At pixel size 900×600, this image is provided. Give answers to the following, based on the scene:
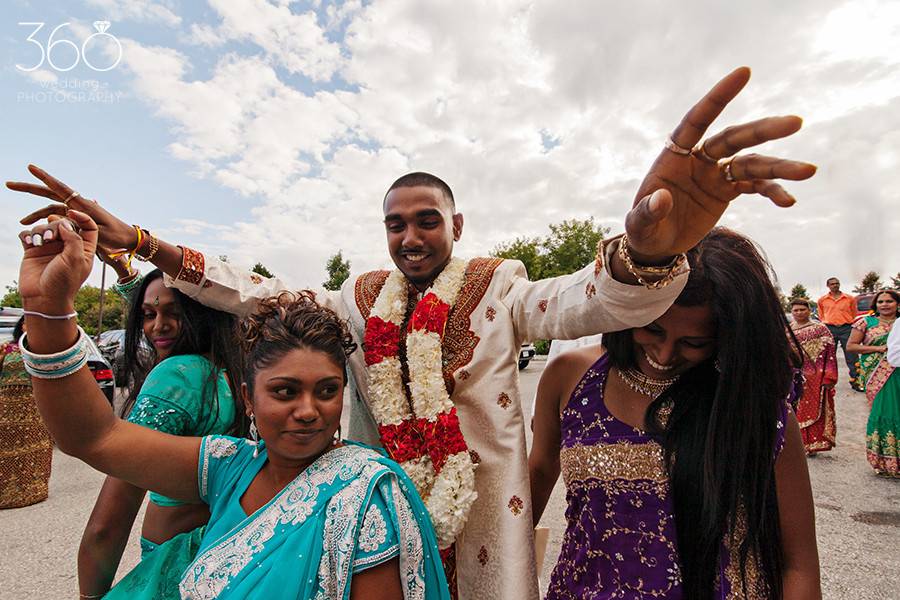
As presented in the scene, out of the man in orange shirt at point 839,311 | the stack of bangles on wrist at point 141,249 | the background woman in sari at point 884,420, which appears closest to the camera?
the stack of bangles on wrist at point 141,249

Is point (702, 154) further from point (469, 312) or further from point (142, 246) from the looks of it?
point (142, 246)

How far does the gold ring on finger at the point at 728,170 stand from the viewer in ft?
4.05

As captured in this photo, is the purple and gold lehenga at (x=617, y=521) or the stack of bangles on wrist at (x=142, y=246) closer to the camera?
the purple and gold lehenga at (x=617, y=521)

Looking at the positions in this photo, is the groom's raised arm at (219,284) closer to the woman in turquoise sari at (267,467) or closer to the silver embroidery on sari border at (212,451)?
the woman in turquoise sari at (267,467)

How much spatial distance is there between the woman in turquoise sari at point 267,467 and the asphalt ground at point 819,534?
8.30 feet

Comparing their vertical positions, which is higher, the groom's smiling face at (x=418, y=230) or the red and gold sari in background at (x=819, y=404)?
the groom's smiling face at (x=418, y=230)

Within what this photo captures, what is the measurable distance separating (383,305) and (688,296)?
44.4 inches

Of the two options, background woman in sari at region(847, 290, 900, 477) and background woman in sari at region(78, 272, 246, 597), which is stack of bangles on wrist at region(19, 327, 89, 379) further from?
background woman in sari at region(847, 290, 900, 477)

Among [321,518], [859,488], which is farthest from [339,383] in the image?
[859,488]

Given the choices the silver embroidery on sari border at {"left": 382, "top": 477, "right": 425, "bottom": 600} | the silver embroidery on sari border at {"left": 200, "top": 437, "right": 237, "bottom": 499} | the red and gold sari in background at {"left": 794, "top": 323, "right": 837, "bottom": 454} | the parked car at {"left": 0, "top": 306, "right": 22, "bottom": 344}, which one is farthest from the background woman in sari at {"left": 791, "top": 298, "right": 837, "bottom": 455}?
the parked car at {"left": 0, "top": 306, "right": 22, "bottom": 344}

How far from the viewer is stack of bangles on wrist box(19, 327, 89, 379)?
129 cm

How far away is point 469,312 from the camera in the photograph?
6.68 feet

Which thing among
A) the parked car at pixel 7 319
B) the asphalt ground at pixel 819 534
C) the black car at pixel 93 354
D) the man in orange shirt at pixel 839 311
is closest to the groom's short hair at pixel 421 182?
the asphalt ground at pixel 819 534

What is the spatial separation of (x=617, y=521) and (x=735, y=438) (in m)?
0.42
